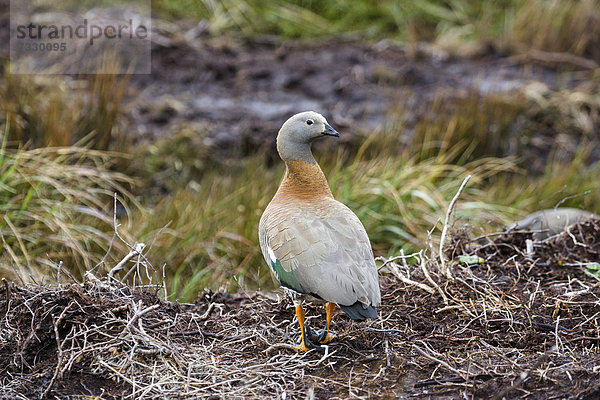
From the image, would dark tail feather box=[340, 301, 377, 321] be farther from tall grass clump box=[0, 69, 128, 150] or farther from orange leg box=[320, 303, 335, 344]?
tall grass clump box=[0, 69, 128, 150]

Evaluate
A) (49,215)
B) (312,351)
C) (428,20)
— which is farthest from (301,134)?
(428,20)

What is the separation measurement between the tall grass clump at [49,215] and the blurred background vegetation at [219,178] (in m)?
0.01

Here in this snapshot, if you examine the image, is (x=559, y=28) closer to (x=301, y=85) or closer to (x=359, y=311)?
(x=301, y=85)

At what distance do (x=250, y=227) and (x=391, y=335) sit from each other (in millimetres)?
1989

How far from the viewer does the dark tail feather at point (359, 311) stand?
8.99 feet

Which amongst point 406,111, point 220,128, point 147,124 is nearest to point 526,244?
point 406,111

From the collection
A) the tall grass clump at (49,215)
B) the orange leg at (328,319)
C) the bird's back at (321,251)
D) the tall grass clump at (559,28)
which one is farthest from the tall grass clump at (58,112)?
the tall grass clump at (559,28)

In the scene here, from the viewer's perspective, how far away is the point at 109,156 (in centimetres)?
553

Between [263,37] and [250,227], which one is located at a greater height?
[263,37]

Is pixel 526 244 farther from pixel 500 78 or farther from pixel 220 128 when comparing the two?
pixel 500 78

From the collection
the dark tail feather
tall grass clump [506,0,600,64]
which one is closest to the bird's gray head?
the dark tail feather

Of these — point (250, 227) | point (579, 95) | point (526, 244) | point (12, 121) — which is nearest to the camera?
point (526, 244)

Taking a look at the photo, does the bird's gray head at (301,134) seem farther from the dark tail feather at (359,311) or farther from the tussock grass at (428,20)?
the tussock grass at (428,20)

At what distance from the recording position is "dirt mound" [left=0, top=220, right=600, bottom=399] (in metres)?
2.74
